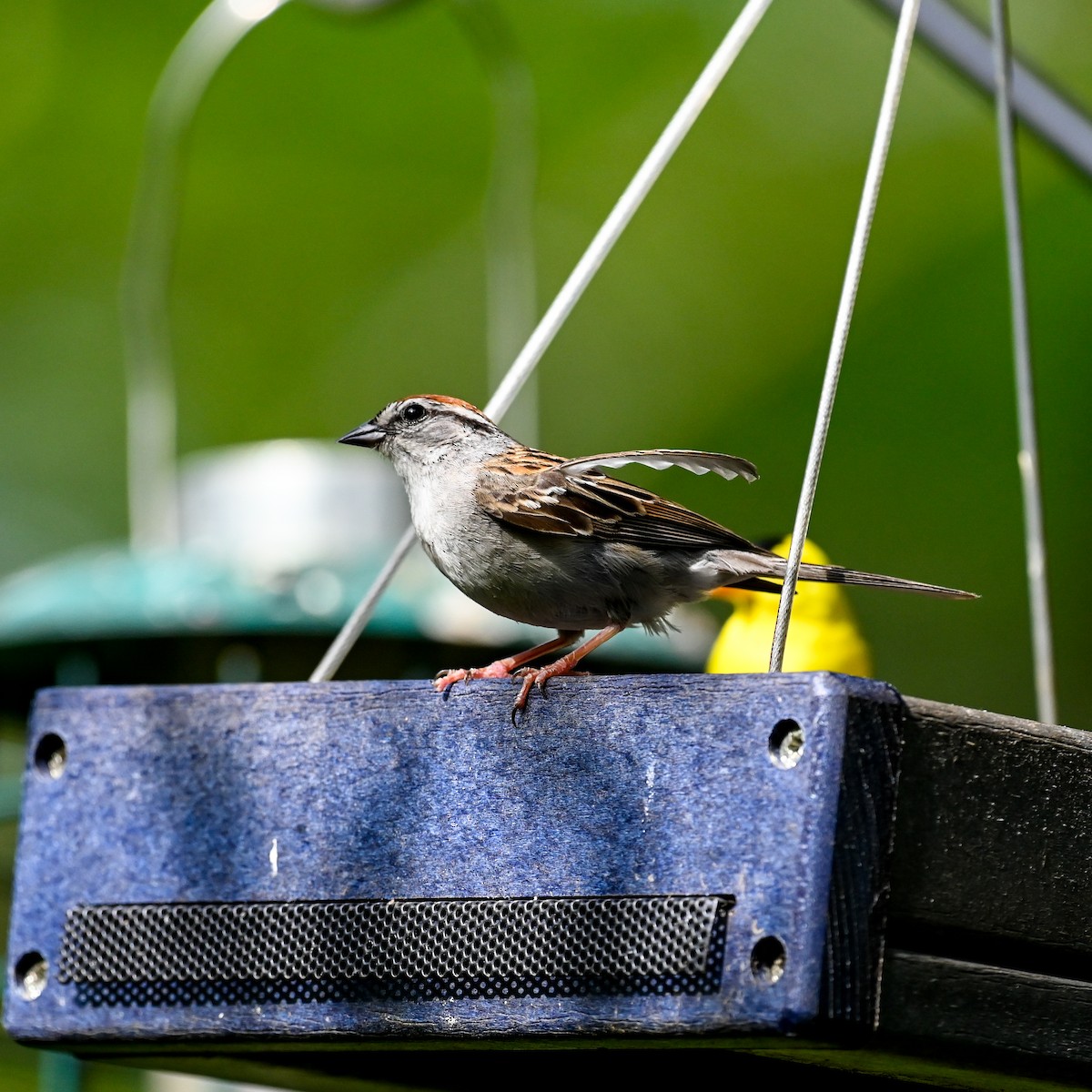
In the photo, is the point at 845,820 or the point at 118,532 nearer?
the point at 845,820

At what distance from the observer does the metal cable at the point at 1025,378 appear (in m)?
2.58

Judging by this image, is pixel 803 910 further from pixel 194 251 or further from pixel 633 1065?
pixel 194 251

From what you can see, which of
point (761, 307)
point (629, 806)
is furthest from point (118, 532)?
point (629, 806)

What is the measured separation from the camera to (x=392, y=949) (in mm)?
2104

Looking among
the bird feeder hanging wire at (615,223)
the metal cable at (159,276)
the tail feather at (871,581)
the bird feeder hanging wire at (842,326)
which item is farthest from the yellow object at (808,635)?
the metal cable at (159,276)

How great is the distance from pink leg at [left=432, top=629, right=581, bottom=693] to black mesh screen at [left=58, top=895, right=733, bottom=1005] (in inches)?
10.6

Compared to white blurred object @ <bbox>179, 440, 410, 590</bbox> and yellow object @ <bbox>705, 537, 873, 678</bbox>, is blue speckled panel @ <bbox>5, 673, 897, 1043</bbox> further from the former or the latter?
white blurred object @ <bbox>179, 440, 410, 590</bbox>

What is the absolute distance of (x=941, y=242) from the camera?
7.75 metres

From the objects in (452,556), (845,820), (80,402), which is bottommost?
(845,820)

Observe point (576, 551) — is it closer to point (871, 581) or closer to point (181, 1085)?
point (871, 581)

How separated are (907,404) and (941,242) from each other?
71 centimetres

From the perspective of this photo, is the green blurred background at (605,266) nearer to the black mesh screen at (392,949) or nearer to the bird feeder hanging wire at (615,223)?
the bird feeder hanging wire at (615,223)

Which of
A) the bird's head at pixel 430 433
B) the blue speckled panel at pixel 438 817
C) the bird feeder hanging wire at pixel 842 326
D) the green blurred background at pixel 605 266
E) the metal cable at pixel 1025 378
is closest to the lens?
the blue speckled panel at pixel 438 817

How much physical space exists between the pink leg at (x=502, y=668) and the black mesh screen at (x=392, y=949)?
27cm
